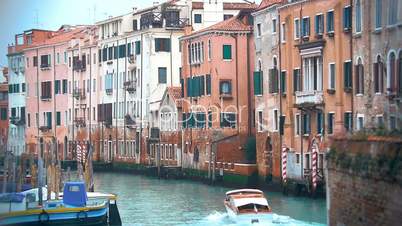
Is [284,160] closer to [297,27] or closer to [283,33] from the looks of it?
[297,27]

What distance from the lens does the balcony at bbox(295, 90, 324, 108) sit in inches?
1047

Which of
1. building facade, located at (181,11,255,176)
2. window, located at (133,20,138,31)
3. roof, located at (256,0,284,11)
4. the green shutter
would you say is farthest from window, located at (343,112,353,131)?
window, located at (133,20,138,31)

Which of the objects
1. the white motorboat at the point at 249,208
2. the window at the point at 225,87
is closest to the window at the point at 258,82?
the window at the point at 225,87

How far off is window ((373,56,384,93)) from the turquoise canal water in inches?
94.2

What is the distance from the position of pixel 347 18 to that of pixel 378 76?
3021mm

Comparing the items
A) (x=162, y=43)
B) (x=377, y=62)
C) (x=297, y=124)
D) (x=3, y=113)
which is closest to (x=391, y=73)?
(x=377, y=62)

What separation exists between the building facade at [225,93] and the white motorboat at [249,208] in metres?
9.94

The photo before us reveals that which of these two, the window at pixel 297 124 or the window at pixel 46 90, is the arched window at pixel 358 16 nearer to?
the window at pixel 297 124

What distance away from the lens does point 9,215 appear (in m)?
21.1

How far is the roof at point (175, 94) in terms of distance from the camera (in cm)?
3719

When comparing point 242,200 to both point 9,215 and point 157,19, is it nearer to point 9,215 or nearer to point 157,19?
point 9,215

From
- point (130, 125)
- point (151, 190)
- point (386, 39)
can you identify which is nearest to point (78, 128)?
point (130, 125)

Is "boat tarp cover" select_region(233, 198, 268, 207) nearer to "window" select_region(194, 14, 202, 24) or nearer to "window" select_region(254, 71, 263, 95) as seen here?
"window" select_region(254, 71, 263, 95)

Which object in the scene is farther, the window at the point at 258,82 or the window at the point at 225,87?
the window at the point at 225,87
